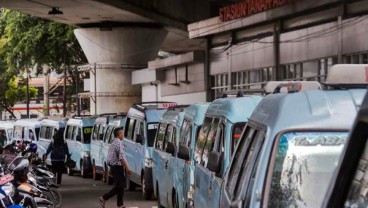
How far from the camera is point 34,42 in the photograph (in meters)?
45.0

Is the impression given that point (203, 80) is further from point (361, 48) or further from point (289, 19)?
point (361, 48)

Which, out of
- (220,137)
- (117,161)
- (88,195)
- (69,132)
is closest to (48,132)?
(69,132)

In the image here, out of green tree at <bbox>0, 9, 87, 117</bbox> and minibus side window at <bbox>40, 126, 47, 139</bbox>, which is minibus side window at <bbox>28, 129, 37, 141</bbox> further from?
green tree at <bbox>0, 9, 87, 117</bbox>

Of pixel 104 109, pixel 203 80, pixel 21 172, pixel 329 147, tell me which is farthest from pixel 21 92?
pixel 329 147

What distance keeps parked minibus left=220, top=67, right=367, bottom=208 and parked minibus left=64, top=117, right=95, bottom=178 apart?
22862 mm

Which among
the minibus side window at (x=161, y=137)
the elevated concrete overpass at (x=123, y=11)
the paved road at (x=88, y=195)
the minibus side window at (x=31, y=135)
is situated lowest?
the paved road at (x=88, y=195)

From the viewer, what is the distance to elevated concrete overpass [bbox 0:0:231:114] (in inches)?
1410

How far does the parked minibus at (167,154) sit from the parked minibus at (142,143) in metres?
1.97

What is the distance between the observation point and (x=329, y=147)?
4703 millimetres

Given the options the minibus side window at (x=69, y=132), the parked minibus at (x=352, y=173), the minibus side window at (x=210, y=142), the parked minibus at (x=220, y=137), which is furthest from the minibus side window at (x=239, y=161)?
the minibus side window at (x=69, y=132)

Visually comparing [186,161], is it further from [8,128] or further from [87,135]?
[8,128]

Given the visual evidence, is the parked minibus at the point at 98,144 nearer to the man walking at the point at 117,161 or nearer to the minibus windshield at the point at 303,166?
the man walking at the point at 117,161

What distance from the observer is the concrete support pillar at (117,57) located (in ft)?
137

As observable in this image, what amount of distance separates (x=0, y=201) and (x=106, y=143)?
13.0 meters
